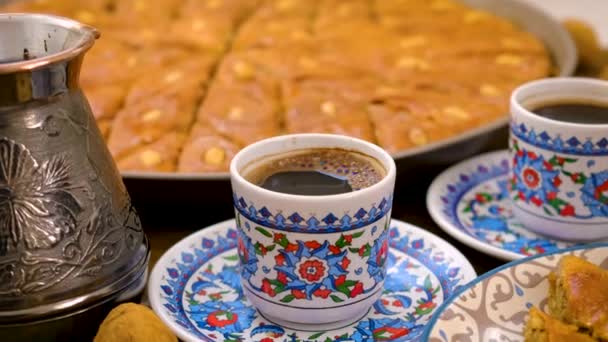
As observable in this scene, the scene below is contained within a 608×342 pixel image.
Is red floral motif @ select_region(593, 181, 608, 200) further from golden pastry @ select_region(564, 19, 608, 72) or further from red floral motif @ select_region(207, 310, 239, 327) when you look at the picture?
golden pastry @ select_region(564, 19, 608, 72)

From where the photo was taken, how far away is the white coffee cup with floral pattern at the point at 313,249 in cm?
74

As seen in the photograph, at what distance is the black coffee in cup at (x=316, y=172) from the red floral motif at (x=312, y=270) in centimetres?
7

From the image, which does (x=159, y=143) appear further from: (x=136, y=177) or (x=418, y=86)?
(x=418, y=86)

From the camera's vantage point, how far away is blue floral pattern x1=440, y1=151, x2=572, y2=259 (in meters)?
0.97

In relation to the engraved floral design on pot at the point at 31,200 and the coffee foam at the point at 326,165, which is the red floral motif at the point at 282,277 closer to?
the coffee foam at the point at 326,165

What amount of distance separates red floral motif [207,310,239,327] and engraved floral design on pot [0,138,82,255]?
17 centimetres

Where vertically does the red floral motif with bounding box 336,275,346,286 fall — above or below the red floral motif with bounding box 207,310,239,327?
above

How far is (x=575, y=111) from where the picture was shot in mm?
990

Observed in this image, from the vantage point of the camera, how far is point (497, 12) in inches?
65.6

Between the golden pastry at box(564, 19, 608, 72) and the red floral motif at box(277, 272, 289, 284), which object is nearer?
the red floral motif at box(277, 272, 289, 284)

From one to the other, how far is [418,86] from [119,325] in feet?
2.45

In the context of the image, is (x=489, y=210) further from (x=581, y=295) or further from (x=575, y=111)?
(x=581, y=295)

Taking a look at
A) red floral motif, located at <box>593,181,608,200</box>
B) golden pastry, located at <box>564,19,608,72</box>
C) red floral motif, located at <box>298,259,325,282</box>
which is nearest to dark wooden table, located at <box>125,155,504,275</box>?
red floral motif, located at <box>593,181,608,200</box>

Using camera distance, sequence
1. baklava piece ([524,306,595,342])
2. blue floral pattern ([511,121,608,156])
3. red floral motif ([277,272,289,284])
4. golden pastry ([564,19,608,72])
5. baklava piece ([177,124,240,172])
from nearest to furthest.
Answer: baklava piece ([524,306,595,342]) < red floral motif ([277,272,289,284]) < blue floral pattern ([511,121,608,156]) < baklava piece ([177,124,240,172]) < golden pastry ([564,19,608,72])
